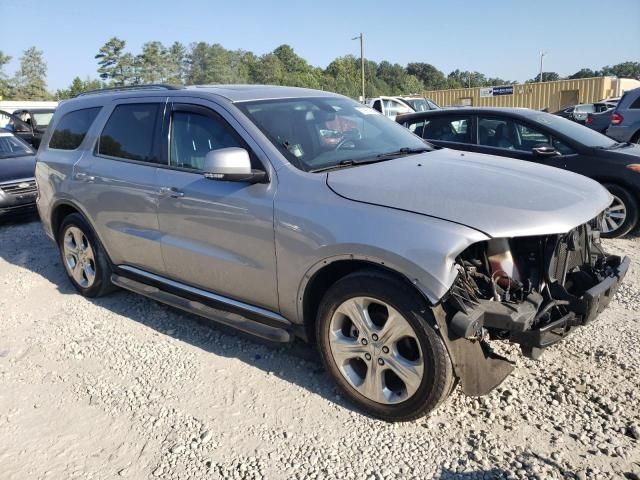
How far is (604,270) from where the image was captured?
3.14 meters

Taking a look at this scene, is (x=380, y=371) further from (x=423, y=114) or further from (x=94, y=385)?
(x=423, y=114)

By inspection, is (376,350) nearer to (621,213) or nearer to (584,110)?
(621,213)

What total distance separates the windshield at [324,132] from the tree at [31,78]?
72923mm

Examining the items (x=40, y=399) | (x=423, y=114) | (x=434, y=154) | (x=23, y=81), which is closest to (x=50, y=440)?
(x=40, y=399)

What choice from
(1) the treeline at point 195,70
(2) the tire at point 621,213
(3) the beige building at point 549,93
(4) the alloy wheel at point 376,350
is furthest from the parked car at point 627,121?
(1) the treeline at point 195,70

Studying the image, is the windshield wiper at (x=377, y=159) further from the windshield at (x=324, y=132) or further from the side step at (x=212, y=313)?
the side step at (x=212, y=313)

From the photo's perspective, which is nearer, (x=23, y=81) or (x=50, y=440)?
(x=50, y=440)

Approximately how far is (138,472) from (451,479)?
1526 mm

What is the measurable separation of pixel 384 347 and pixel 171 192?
6.16 ft

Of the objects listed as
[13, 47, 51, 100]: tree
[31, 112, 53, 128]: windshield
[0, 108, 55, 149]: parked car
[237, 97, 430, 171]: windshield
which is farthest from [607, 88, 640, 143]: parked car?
[13, 47, 51, 100]: tree

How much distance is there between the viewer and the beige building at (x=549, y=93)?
38.2 meters

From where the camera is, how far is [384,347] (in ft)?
9.15

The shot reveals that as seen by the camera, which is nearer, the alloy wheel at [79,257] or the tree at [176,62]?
the alloy wheel at [79,257]

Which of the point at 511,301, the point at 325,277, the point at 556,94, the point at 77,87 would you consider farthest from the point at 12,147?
the point at 77,87
